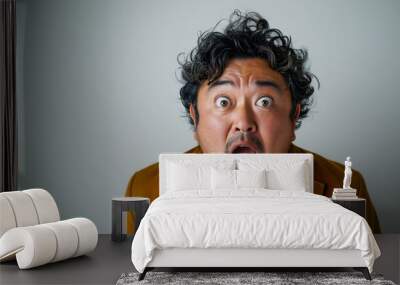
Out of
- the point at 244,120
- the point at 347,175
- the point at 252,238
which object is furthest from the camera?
the point at 244,120

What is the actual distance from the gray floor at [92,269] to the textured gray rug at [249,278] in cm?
19

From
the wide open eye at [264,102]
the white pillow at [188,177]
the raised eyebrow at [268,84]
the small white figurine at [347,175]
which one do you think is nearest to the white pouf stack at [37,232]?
the white pillow at [188,177]

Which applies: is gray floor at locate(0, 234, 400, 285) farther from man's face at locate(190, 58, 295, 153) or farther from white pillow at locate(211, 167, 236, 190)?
man's face at locate(190, 58, 295, 153)

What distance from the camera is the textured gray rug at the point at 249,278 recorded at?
15.5 feet

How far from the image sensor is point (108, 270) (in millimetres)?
5273

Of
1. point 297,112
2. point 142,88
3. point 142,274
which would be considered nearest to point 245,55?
point 297,112

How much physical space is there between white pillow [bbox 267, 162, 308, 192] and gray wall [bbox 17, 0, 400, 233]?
73 cm

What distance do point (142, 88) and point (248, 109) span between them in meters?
1.24

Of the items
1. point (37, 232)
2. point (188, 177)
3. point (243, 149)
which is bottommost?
point (37, 232)

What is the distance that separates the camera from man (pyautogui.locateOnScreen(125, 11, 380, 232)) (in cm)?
714

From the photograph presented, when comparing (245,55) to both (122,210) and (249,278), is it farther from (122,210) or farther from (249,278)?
(249,278)

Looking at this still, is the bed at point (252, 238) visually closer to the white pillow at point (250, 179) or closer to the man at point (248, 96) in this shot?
the white pillow at point (250, 179)

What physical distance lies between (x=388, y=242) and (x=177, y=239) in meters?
2.92

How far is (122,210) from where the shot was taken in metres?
6.69
